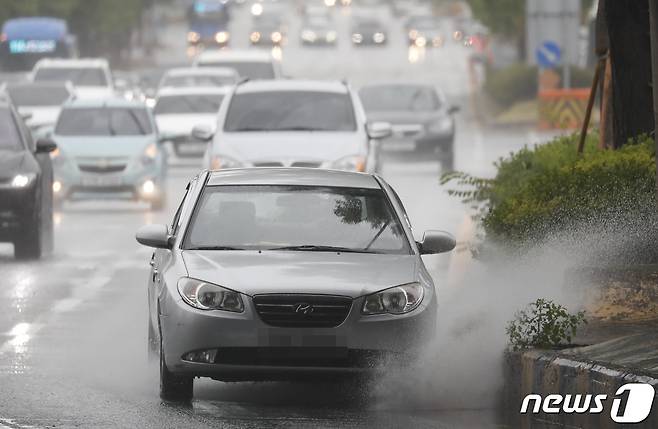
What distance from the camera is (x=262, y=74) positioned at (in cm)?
4981

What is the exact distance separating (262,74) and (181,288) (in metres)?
39.0

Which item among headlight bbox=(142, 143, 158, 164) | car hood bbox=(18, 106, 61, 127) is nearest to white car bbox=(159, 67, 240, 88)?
car hood bbox=(18, 106, 61, 127)

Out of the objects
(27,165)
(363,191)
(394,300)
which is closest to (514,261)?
(363,191)

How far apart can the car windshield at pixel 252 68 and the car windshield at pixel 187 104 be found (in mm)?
7276

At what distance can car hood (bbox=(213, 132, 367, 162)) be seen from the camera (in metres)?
22.8

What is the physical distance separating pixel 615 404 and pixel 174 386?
2.55 m

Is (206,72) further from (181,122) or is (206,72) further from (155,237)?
(155,237)

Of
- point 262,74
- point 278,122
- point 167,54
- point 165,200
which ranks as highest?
point 278,122

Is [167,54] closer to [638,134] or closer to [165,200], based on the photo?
[165,200]

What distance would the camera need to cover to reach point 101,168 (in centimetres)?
2945

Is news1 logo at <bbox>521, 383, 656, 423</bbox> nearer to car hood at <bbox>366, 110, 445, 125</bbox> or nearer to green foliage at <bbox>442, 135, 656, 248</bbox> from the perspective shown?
green foliage at <bbox>442, 135, 656, 248</bbox>

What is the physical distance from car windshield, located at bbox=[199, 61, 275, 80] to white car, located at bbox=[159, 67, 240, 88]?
0.68m

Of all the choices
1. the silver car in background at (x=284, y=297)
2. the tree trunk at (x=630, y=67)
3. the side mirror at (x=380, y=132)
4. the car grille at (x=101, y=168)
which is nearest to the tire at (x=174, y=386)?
the silver car in background at (x=284, y=297)

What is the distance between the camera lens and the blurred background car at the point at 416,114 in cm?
3603
